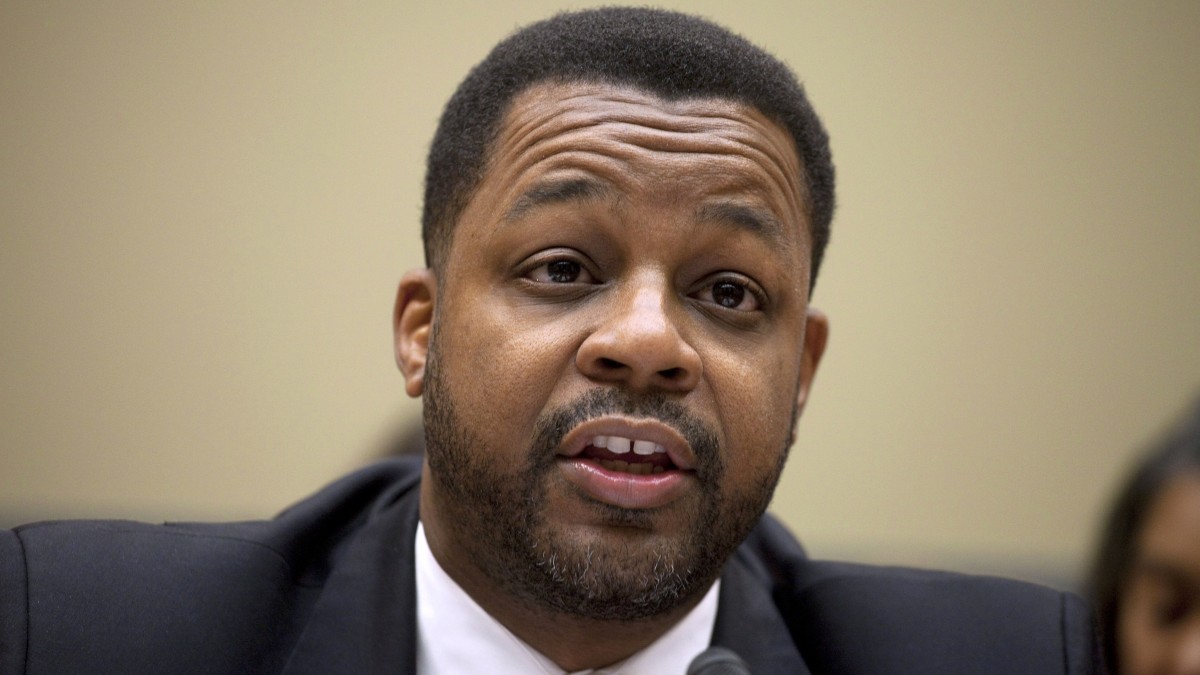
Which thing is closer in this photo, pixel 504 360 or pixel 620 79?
pixel 504 360

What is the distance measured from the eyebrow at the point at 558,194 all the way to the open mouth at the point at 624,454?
0.43 meters

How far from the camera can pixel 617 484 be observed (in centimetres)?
193

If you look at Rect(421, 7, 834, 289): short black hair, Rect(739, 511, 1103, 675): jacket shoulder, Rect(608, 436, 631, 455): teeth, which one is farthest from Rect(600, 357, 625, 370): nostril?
Rect(739, 511, 1103, 675): jacket shoulder

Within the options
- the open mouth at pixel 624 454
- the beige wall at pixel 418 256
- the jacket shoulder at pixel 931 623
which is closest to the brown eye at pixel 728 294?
the open mouth at pixel 624 454

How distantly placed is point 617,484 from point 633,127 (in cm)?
64

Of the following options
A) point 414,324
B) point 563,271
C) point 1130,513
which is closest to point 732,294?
point 563,271

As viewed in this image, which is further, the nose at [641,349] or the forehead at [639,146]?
the forehead at [639,146]

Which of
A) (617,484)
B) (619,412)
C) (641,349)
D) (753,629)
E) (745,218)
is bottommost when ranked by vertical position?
(753,629)

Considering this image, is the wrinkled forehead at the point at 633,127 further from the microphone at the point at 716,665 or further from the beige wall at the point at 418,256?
the beige wall at the point at 418,256

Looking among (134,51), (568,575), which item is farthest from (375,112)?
(568,575)

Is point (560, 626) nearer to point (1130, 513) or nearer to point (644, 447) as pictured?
point (644, 447)

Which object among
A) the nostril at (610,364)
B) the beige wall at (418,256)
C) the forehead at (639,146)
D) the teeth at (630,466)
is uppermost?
the forehead at (639,146)

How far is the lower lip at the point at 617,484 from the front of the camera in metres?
1.92

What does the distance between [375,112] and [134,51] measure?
3.08 feet
